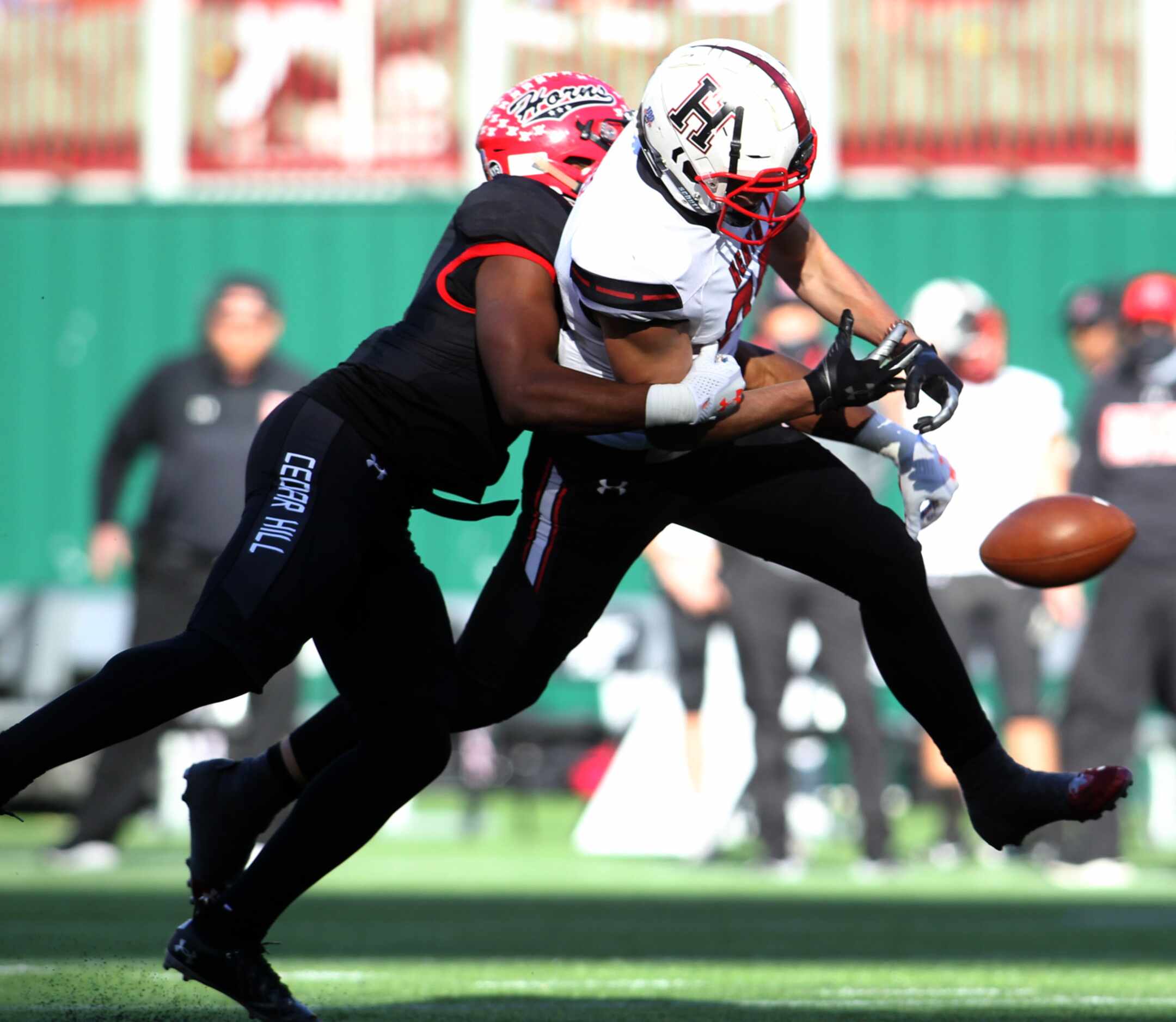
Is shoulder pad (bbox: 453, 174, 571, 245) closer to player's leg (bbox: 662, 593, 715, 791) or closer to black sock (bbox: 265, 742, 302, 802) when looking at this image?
black sock (bbox: 265, 742, 302, 802)

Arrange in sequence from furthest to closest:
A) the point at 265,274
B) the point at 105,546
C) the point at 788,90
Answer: the point at 265,274
the point at 105,546
the point at 788,90

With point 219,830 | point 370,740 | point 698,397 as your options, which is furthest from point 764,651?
point 698,397

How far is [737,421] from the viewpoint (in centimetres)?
400

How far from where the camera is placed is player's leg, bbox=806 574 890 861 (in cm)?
820

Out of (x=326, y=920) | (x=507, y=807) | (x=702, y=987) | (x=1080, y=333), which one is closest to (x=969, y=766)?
(x=702, y=987)

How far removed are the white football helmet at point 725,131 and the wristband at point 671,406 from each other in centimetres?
33

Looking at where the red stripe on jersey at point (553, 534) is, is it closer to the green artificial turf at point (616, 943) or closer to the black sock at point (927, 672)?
the black sock at point (927, 672)

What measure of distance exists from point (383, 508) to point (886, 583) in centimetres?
99

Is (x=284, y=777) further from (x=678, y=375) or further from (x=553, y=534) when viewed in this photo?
(x=678, y=375)

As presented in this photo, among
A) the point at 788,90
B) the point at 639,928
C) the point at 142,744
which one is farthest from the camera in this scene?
the point at 142,744

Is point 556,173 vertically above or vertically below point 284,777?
above

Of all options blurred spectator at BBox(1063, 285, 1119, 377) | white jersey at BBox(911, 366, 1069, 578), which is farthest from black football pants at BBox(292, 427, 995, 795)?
blurred spectator at BBox(1063, 285, 1119, 377)

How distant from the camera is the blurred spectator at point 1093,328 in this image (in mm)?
9414

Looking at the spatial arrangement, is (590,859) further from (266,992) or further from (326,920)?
(266,992)
